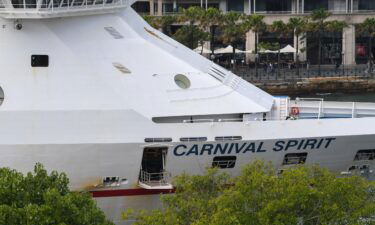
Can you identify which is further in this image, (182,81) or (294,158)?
(182,81)

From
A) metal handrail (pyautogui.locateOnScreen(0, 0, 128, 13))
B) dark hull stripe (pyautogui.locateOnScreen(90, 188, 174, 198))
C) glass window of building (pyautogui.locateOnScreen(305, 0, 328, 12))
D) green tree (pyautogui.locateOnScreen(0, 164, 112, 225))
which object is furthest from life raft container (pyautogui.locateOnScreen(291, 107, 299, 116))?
glass window of building (pyautogui.locateOnScreen(305, 0, 328, 12))

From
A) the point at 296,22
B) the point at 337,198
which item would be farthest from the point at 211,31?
the point at 337,198

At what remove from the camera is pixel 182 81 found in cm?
2778

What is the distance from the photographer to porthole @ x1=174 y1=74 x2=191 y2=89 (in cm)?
2763

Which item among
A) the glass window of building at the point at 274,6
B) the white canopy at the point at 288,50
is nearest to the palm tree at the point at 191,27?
the white canopy at the point at 288,50

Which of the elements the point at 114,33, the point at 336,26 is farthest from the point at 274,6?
Result: the point at 114,33

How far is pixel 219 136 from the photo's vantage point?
26.5 meters

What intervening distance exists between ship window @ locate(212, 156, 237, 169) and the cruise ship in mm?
30

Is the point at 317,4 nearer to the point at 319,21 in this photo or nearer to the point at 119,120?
the point at 319,21

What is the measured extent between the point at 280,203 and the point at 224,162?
6.99 m

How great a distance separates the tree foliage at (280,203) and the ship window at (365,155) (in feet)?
19.9

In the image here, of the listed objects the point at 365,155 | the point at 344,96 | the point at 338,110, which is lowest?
the point at 344,96

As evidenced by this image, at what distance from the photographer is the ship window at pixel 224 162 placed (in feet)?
87.7

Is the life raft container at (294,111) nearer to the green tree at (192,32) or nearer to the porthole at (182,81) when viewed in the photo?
the porthole at (182,81)
